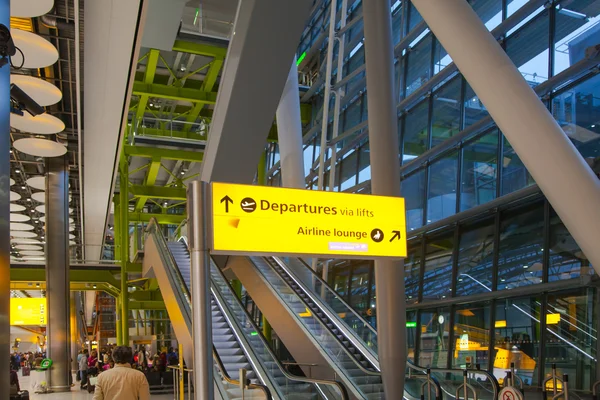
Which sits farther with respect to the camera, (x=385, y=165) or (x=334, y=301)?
(x=334, y=301)

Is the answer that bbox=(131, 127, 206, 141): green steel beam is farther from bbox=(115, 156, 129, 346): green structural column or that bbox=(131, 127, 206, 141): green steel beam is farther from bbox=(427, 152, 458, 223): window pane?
bbox=(427, 152, 458, 223): window pane

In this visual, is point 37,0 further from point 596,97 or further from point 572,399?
point 572,399

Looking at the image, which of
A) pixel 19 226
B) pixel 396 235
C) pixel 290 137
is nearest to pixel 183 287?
pixel 290 137

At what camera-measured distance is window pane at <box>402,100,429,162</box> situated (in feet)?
55.1

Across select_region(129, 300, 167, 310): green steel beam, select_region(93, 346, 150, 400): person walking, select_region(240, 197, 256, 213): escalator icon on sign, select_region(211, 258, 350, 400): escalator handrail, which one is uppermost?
select_region(240, 197, 256, 213): escalator icon on sign

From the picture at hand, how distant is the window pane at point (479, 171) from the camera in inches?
530

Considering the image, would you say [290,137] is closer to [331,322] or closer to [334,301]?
[334,301]

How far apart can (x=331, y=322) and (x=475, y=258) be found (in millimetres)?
3453

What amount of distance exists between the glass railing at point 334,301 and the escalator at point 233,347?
1917 millimetres

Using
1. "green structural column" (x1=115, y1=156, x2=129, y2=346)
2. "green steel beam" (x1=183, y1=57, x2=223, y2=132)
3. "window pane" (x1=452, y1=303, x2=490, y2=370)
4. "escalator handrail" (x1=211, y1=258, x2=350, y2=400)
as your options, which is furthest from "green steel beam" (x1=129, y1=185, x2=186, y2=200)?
"window pane" (x1=452, y1=303, x2=490, y2=370)

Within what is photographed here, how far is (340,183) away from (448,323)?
8.25 metres

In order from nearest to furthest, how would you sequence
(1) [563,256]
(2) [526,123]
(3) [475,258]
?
(2) [526,123], (1) [563,256], (3) [475,258]

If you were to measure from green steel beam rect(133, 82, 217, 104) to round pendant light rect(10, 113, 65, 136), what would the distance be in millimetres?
8545

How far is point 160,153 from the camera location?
2755 cm
